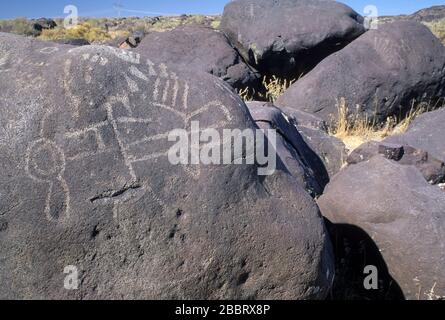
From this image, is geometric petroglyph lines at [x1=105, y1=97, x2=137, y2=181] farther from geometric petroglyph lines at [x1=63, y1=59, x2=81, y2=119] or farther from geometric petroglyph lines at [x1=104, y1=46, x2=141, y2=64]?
geometric petroglyph lines at [x1=104, y1=46, x2=141, y2=64]

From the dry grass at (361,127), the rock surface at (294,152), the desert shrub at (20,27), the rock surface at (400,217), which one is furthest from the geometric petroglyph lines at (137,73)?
the desert shrub at (20,27)

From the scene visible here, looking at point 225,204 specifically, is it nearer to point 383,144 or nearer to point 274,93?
point 383,144

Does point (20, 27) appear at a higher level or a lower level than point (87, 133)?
Result: higher

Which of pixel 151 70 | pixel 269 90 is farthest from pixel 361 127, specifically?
pixel 151 70

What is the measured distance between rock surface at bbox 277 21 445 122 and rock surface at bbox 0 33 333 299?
4401mm

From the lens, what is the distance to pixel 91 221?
2387mm

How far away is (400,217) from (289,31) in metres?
5.30

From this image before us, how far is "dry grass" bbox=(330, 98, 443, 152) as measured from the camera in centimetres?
655

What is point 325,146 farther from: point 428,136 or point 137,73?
point 137,73

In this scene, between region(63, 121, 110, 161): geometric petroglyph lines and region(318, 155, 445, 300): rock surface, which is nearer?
region(63, 121, 110, 161): geometric petroglyph lines

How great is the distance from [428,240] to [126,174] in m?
Answer: 1.82

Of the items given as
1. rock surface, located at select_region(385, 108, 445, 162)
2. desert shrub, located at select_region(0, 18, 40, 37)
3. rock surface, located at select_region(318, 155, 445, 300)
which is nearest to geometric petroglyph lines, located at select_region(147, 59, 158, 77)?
rock surface, located at select_region(318, 155, 445, 300)

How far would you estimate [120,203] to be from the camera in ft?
7.88
